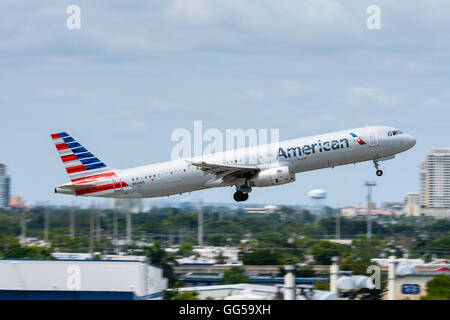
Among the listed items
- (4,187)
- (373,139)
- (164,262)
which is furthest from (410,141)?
(4,187)

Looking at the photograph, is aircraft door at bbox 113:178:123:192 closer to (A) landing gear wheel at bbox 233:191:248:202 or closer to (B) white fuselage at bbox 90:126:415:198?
(B) white fuselage at bbox 90:126:415:198

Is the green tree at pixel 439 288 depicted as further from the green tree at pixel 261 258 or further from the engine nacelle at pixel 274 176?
the green tree at pixel 261 258

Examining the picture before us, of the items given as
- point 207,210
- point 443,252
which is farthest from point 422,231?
point 207,210

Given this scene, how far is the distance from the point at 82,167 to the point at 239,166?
44.3 ft

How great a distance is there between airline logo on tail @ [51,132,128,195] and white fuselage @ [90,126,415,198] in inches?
28.1

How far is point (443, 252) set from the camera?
116 meters

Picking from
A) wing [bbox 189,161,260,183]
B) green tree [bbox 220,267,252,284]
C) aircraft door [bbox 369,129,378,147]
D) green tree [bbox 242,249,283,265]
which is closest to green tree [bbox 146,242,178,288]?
green tree [bbox 220,267,252,284]

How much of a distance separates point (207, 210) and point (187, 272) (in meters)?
36.5

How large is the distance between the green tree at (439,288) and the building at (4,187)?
86089 mm

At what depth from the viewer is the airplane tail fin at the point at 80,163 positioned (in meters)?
60.4

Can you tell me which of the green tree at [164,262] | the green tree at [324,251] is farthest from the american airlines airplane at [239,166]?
the green tree at [324,251]

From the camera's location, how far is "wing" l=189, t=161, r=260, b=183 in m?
55.4

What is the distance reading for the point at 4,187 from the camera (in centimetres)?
14412

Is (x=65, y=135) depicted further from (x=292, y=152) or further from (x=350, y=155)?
(x=350, y=155)
